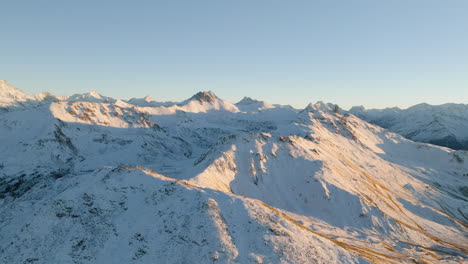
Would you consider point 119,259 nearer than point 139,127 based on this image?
Yes

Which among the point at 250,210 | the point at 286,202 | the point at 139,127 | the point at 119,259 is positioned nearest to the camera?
the point at 119,259

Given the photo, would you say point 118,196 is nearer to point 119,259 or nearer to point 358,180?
point 119,259

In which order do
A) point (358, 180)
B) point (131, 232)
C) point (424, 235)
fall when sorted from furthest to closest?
point (358, 180) → point (424, 235) → point (131, 232)

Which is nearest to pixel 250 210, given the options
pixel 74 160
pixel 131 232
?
pixel 131 232

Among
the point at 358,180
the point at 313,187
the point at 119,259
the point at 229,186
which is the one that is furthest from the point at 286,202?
the point at 119,259

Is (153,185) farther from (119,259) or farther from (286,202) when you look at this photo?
(286,202)

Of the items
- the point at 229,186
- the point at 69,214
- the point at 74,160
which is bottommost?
the point at 74,160

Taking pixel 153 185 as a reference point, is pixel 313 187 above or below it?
below
